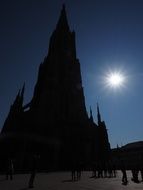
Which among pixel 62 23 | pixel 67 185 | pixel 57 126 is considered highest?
pixel 62 23

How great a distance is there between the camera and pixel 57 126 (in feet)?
162

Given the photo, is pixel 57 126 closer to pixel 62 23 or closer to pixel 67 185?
pixel 67 185

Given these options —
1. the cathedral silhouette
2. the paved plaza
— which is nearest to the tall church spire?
the cathedral silhouette

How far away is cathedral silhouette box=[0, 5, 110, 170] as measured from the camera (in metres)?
46.7

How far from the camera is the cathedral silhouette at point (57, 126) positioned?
4669 cm

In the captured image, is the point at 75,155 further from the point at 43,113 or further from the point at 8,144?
the point at 8,144

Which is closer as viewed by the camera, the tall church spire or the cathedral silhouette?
the cathedral silhouette

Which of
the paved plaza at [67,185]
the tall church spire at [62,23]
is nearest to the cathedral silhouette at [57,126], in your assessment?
the tall church spire at [62,23]

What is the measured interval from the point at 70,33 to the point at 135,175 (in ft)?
217

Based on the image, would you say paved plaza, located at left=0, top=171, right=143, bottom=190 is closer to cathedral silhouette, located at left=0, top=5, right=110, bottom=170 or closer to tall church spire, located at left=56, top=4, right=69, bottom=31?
cathedral silhouette, located at left=0, top=5, right=110, bottom=170

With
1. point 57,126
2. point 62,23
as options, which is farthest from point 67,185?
point 62,23

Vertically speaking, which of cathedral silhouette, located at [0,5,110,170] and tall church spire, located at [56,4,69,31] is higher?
tall church spire, located at [56,4,69,31]

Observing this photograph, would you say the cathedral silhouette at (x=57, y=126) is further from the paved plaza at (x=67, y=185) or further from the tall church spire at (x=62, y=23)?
the paved plaza at (x=67, y=185)

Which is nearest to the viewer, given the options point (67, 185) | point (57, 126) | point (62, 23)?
point (67, 185)
